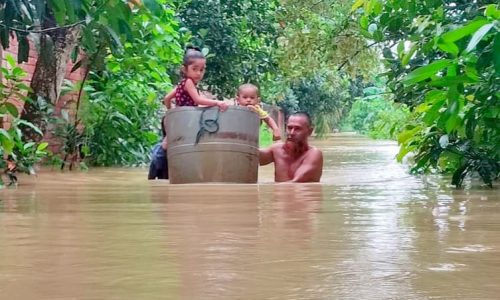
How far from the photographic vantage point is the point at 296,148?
22.6ft

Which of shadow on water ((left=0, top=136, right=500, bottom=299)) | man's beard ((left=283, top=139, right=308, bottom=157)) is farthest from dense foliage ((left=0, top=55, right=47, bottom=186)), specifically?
man's beard ((left=283, top=139, right=308, bottom=157))

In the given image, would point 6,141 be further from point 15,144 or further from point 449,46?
point 449,46

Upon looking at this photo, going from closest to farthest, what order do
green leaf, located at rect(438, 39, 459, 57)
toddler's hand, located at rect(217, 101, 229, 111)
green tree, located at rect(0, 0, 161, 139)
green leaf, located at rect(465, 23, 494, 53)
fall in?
green leaf, located at rect(465, 23, 494, 53), green leaf, located at rect(438, 39, 459, 57), green tree, located at rect(0, 0, 161, 139), toddler's hand, located at rect(217, 101, 229, 111)

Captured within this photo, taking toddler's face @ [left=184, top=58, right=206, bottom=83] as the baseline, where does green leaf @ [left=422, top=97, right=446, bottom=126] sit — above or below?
below

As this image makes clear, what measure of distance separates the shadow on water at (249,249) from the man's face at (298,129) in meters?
2.41

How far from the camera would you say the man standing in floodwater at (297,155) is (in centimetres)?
666

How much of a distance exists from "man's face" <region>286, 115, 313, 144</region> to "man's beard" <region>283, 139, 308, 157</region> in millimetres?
24

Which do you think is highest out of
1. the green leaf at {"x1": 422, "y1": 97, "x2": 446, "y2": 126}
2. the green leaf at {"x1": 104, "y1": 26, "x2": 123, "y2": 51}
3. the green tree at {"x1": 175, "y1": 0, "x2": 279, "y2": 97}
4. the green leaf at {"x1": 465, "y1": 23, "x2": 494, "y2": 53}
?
the green tree at {"x1": 175, "y1": 0, "x2": 279, "y2": 97}

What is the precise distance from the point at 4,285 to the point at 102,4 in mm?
2394

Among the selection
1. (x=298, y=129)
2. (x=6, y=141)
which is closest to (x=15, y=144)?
(x=6, y=141)

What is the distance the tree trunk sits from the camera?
8.88 m

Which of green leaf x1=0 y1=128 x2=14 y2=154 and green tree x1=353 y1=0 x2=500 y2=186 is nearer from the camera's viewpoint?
green tree x1=353 y1=0 x2=500 y2=186

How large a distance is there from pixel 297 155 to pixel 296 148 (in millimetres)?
60

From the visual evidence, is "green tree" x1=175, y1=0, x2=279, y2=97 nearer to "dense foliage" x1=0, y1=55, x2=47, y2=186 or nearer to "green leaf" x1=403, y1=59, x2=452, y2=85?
"dense foliage" x1=0, y1=55, x2=47, y2=186
